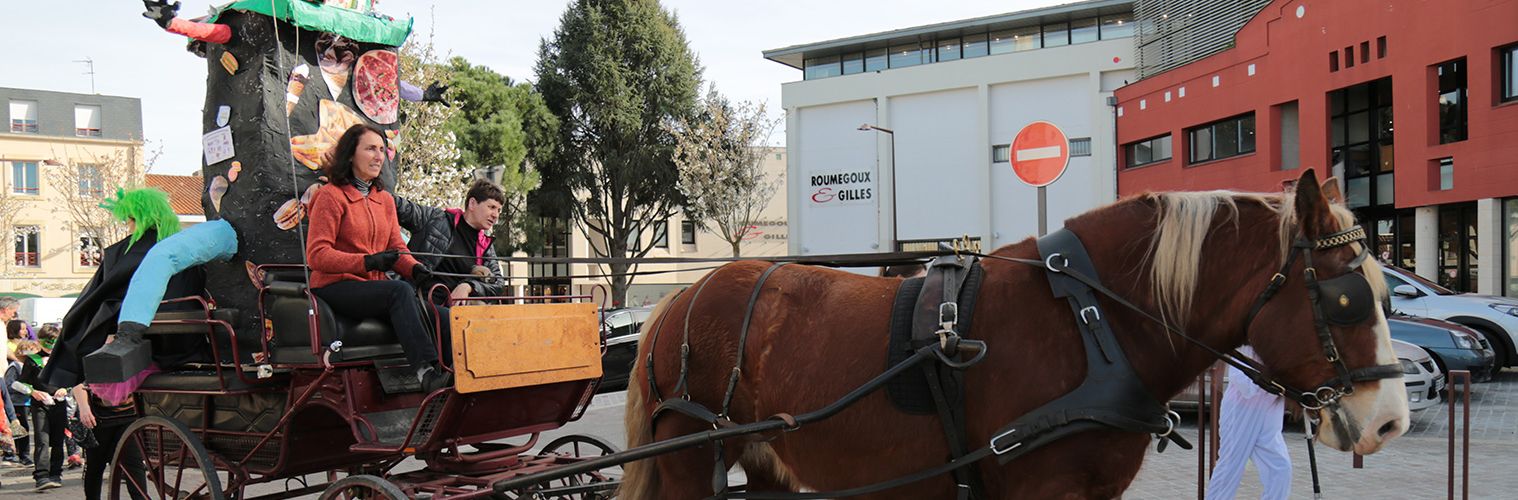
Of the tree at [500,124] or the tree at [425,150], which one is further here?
the tree at [500,124]

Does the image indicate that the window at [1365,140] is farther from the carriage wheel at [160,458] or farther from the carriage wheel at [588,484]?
the carriage wheel at [160,458]

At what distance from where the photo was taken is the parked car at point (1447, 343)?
12.3 m

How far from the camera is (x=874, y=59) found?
41625mm

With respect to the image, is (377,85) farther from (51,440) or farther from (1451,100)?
(1451,100)

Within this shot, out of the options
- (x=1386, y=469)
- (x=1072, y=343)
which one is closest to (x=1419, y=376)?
(x=1386, y=469)

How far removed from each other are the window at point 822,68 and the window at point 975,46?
17.9ft

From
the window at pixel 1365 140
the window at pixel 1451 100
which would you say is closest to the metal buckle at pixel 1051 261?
the window at pixel 1451 100

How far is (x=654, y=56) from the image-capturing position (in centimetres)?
4038

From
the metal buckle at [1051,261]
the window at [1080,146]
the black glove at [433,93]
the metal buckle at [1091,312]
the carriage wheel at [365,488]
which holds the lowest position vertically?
the carriage wheel at [365,488]

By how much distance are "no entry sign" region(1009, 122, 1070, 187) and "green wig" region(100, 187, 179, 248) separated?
7.57m

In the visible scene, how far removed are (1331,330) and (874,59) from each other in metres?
39.2

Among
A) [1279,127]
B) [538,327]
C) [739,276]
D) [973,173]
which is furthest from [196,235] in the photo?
[973,173]

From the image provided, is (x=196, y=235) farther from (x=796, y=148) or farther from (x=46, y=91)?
(x=46, y=91)

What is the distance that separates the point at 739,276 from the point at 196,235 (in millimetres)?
3329
